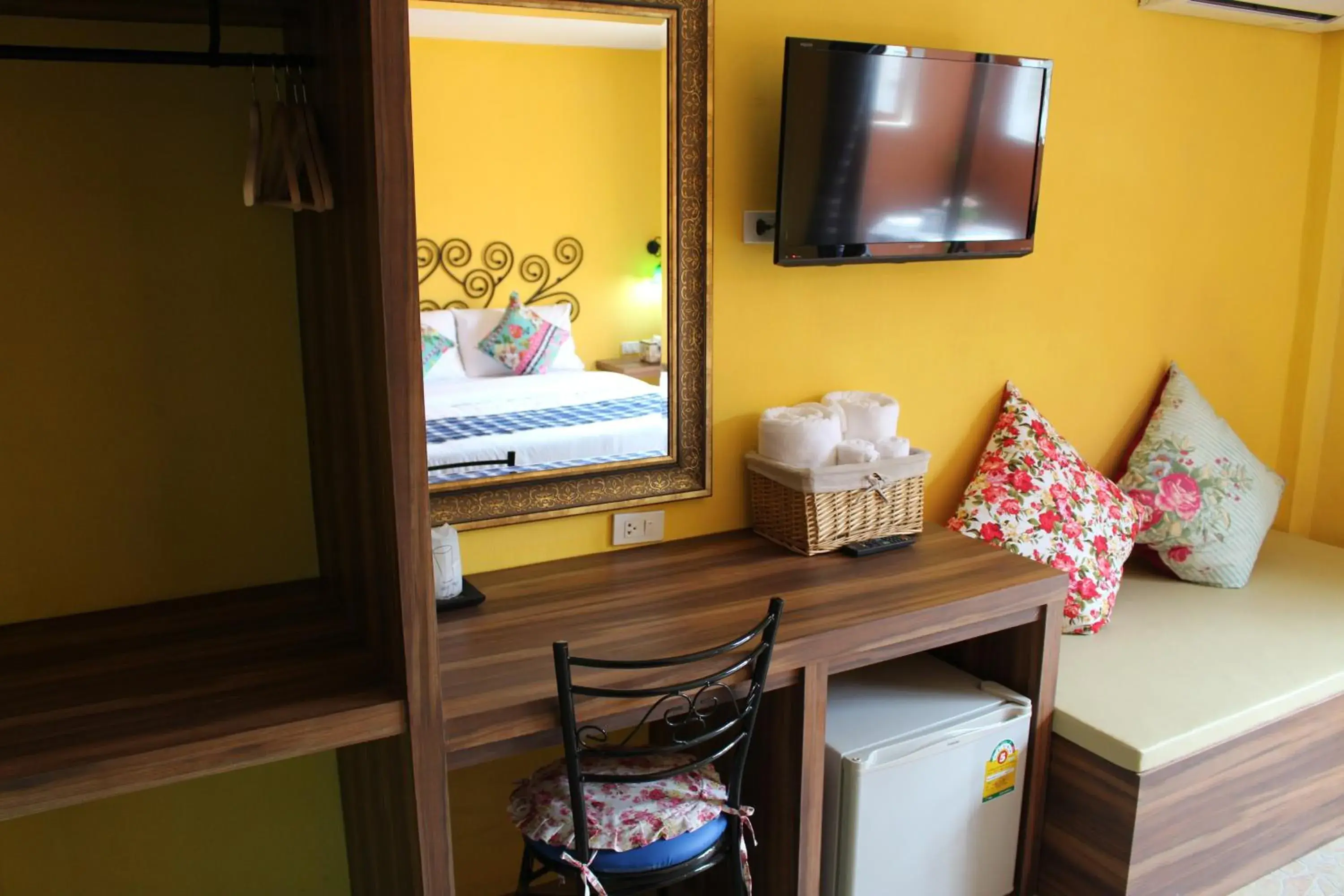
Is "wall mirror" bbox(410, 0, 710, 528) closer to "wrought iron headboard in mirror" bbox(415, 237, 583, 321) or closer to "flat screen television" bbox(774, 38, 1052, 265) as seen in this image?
"wrought iron headboard in mirror" bbox(415, 237, 583, 321)

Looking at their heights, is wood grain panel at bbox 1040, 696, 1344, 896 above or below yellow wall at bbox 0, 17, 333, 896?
below

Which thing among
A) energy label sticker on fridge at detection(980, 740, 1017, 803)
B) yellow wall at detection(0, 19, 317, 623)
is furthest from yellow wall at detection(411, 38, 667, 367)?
energy label sticker on fridge at detection(980, 740, 1017, 803)

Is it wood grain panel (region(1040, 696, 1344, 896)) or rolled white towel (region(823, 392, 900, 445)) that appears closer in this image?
wood grain panel (region(1040, 696, 1344, 896))

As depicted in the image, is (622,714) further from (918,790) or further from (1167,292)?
(1167,292)

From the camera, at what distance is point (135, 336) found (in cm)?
183

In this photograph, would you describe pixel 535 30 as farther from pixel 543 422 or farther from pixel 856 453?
pixel 856 453

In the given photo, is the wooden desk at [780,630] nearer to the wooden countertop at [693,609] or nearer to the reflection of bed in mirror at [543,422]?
the wooden countertop at [693,609]

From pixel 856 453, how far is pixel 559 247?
801 mm

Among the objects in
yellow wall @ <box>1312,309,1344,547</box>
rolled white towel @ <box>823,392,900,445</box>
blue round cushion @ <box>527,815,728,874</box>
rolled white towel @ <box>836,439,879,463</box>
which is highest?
rolled white towel @ <box>823,392,900,445</box>

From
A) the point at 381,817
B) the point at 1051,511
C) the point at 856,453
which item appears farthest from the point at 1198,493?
the point at 381,817

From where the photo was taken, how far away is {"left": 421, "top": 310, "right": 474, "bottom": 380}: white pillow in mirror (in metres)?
2.03

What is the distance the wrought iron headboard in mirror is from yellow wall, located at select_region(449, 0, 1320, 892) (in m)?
0.38

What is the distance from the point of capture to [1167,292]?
313cm

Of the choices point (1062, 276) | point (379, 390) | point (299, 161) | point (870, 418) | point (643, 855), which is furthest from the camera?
point (1062, 276)
